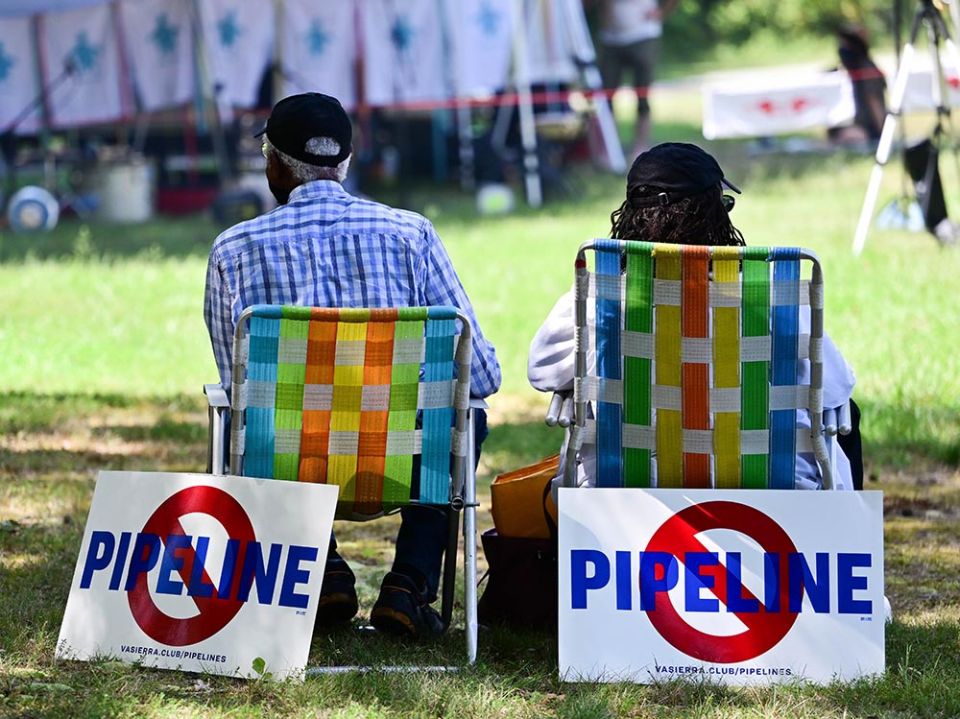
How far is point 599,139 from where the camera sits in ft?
61.4

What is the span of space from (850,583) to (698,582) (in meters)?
0.35

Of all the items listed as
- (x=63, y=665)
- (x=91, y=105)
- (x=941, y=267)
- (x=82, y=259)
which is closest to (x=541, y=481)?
(x=63, y=665)

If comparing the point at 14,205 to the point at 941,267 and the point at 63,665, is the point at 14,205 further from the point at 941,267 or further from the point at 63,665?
the point at 63,665

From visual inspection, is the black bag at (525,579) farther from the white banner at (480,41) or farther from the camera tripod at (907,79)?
the white banner at (480,41)

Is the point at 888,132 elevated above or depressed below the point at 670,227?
above

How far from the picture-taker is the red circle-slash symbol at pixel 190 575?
147 inches

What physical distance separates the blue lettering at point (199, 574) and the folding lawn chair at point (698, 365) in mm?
931

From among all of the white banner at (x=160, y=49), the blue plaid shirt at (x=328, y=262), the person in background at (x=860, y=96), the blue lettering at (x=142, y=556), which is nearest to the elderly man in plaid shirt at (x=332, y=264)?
the blue plaid shirt at (x=328, y=262)

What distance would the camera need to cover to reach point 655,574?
3.77 metres

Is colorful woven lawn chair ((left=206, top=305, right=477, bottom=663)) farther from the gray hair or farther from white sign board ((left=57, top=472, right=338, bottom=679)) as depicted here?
the gray hair

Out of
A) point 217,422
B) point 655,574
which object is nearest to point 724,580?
point 655,574

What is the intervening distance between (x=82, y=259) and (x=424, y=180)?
661cm

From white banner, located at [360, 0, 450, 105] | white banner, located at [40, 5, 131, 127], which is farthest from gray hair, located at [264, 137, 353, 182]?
white banner, located at [40, 5, 131, 127]

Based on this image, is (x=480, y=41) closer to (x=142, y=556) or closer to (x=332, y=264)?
(x=332, y=264)
